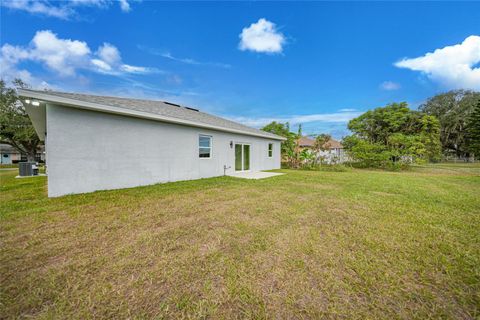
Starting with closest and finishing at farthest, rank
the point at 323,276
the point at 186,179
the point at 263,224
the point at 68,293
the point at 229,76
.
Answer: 1. the point at 68,293
2. the point at 323,276
3. the point at 263,224
4. the point at 186,179
5. the point at 229,76

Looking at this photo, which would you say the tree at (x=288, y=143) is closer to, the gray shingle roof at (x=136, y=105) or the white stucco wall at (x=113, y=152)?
the gray shingle roof at (x=136, y=105)

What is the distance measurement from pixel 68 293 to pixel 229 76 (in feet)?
57.0

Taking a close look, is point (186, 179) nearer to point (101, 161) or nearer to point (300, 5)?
point (101, 161)

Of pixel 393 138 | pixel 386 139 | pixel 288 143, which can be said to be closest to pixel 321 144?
pixel 288 143

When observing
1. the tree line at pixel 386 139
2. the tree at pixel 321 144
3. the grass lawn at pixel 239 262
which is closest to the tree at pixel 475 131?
the tree line at pixel 386 139

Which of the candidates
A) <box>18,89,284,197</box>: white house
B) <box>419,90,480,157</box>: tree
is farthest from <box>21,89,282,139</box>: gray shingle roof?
<box>419,90,480,157</box>: tree

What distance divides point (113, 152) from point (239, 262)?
5872 mm

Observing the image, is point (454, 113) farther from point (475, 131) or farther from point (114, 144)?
point (114, 144)

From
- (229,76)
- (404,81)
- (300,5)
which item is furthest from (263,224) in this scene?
(404,81)

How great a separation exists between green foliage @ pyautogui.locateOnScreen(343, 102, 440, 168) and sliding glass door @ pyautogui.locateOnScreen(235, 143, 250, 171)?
971cm

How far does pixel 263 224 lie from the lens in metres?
3.30

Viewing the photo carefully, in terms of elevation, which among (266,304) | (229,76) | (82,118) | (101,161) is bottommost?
(266,304)

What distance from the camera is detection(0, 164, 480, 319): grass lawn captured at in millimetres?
1531

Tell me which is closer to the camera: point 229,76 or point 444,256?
point 444,256
